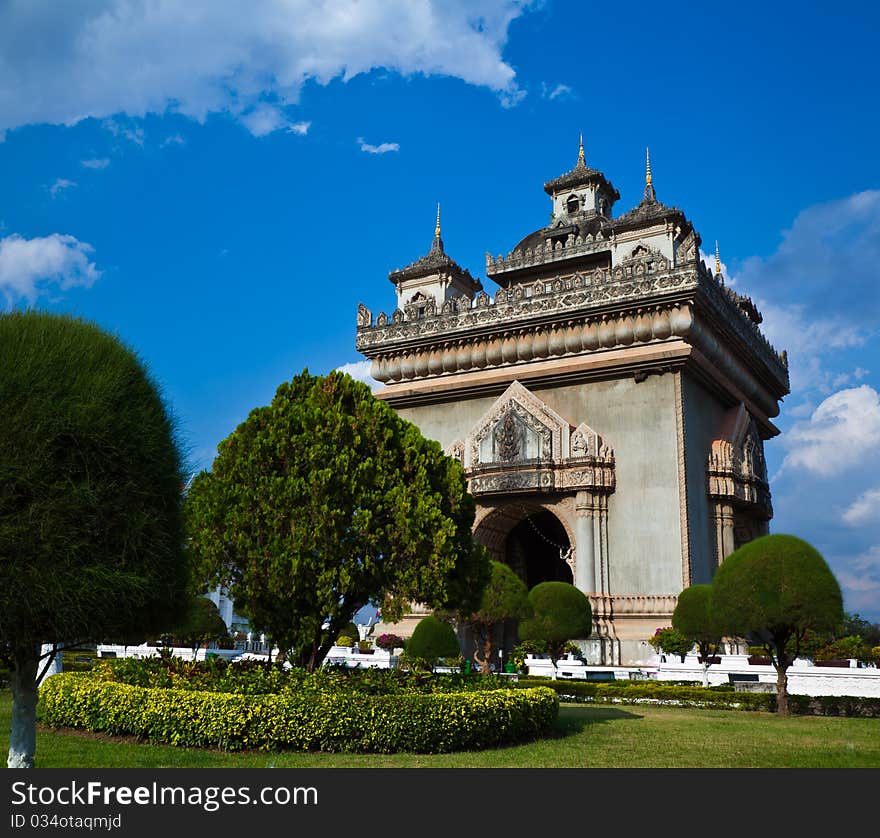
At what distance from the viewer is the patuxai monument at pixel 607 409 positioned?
2856 cm

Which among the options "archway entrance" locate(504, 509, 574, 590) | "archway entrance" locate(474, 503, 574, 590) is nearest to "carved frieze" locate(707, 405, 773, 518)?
"archway entrance" locate(474, 503, 574, 590)

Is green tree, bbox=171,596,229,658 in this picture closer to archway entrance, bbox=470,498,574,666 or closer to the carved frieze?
archway entrance, bbox=470,498,574,666

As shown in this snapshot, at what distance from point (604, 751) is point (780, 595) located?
6.84m

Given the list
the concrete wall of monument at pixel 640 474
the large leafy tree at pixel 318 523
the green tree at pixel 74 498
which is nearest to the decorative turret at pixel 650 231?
the concrete wall of monument at pixel 640 474

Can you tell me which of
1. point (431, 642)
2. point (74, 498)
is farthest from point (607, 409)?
point (74, 498)

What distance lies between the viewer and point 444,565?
13.5 m

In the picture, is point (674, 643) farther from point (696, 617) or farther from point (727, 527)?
point (727, 527)

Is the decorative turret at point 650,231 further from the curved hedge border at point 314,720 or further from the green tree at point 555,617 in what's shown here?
the curved hedge border at point 314,720

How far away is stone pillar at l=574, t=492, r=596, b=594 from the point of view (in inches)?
1129
